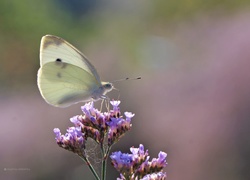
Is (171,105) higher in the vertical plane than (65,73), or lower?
higher

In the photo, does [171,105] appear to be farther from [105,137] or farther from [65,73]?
[105,137]

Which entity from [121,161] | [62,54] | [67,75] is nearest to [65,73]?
[67,75]

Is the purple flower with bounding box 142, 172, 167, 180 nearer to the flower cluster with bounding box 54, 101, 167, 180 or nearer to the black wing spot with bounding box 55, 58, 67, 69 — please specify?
the flower cluster with bounding box 54, 101, 167, 180

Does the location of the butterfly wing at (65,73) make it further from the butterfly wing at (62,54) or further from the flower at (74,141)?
the flower at (74,141)

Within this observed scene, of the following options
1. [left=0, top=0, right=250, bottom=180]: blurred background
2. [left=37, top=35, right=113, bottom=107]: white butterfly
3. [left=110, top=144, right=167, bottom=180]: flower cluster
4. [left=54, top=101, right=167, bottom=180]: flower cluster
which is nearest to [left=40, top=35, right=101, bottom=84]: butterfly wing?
[left=37, top=35, right=113, bottom=107]: white butterfly

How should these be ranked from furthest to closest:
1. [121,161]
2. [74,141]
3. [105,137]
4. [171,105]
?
[171,105]
[105,137]
[74,141]
[121,161]
